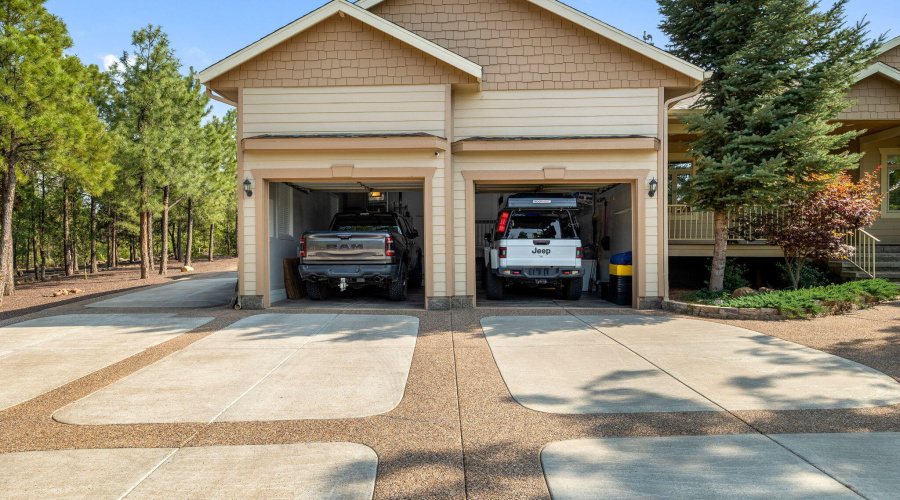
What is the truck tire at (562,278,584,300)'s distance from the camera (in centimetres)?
1115

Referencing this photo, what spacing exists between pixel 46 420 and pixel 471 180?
7599 millimetres

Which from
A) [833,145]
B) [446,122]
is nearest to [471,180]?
[446,122]

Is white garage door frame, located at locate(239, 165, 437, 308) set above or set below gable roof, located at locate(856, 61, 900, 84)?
below

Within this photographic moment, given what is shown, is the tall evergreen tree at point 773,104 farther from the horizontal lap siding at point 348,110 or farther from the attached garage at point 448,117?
the horizontal lap siding at point 348,110

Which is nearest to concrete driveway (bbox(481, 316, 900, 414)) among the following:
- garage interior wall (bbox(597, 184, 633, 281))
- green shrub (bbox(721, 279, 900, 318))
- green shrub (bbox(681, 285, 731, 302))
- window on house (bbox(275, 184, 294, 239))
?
green shrub (bbox(721, 279, 900, 318))

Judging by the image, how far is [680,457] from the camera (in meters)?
3.55

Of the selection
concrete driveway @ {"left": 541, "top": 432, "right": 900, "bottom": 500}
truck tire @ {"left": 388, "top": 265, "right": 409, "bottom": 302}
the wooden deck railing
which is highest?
the wooden deck railing

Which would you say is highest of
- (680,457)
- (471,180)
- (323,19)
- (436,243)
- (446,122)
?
(323,19)

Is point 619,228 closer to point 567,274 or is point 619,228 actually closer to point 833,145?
point 567,274

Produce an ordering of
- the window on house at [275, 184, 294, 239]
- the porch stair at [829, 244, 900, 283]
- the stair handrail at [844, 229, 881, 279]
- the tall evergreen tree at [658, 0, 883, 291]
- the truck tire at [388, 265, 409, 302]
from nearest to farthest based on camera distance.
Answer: the tall evergreen tree at [658, 0, 883, 291]
the truck tire at [388, 265, 409, 302]
the window on house at [275, 184, 294, 239]
the stair handrail at [844, 229, 881, 279]
the porch stair at [829, 244, 900, 283]

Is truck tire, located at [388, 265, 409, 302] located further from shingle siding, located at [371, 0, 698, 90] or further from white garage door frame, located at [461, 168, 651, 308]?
shingle siding, located at [371, 0, 698, 90]

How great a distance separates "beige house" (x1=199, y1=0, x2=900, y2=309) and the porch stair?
4.98 metres

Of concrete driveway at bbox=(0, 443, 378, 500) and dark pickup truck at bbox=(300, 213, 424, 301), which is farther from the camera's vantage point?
dark pickup truck at bbox=(300, 213, 424, 301)

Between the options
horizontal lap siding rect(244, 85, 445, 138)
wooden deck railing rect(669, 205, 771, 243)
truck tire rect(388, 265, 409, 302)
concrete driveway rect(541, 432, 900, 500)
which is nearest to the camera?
concrete driveway rect(541, 432, 900, 500)
